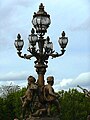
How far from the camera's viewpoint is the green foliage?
52.1 meters

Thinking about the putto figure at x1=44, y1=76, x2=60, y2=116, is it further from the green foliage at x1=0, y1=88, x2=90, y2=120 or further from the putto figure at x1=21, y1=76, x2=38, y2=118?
the green foliage at x1=0, y1=88, x2=90, y2=120

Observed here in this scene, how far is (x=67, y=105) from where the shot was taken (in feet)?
172

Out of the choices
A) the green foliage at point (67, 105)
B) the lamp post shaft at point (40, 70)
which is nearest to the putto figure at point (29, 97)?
the lamp post shaft at point (40, 70)

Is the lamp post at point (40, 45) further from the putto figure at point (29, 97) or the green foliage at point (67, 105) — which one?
the green foliage at point (67, 105)

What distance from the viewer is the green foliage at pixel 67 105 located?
52.1 m

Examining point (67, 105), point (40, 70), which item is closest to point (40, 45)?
point (40, 70)

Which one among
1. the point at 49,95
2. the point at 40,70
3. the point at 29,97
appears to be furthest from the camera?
the point at 40,70

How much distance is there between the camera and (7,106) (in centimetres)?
5559

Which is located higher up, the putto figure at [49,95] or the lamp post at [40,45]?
the lamp post at [40,45]

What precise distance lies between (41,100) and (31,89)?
23.7 inches

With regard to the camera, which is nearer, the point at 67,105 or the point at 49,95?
the point at 49,95

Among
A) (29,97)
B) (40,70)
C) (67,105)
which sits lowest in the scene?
(29,97)

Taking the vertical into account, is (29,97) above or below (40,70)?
below

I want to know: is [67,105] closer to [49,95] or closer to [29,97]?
[49,95]
